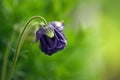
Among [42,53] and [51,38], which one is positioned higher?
[42,53]

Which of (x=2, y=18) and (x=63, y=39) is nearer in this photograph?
(x=63, y=39)

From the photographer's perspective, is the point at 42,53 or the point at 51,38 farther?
the point at 42,53

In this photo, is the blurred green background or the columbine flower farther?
the blurred green background

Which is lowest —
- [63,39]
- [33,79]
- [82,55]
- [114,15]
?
[63,39]

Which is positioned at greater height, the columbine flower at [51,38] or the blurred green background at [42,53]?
the blurred green background at [42,53]

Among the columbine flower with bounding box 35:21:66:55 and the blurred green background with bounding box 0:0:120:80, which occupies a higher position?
the blurred green background with bounding box 0:0:120:80

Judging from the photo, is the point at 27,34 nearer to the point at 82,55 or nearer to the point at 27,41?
the point at 27,41

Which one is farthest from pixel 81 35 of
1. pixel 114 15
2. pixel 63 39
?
pixel 114 15

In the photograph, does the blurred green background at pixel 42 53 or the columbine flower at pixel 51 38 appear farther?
the blurred green background at pixel 42 53
